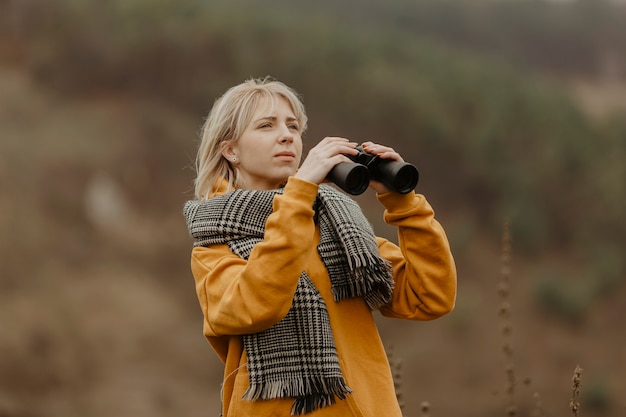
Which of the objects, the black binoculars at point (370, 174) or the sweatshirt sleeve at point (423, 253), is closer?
the black binoculars at point (370, 174)

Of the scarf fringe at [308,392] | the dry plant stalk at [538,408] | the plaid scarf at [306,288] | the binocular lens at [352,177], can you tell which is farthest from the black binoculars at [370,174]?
the dry plant stalk at [538,408]

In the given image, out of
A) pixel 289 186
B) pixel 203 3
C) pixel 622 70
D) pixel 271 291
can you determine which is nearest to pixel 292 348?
pixel 271 291

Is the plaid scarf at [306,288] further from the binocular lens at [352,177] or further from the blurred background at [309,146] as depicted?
the blurred background at [309,146]

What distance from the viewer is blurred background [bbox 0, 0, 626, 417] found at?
38.5ft

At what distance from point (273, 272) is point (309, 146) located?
10.9 meters

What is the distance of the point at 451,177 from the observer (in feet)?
50.2

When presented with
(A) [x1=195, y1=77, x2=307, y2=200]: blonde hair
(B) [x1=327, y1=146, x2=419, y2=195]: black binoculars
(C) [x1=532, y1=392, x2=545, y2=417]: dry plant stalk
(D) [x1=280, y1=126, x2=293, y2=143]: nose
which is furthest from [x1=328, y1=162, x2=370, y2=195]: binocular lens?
(C) [x1=532, y1=392, x2=545, y2=417]: dry plant stalk

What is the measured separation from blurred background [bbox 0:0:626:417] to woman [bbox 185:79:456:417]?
8306mm

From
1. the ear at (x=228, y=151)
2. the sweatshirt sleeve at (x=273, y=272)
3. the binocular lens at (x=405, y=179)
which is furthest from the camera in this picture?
the ear at (x=228, y=151)

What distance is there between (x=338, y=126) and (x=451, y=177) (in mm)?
2138

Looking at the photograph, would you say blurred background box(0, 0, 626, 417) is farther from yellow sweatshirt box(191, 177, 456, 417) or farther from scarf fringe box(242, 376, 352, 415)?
scarf fringe box(242, 376, 352, 415)

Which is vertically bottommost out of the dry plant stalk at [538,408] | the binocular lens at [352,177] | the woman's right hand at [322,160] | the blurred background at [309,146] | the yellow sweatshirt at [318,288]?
the dry plant stalk at [538,408]

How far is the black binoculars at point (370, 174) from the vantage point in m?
1.98

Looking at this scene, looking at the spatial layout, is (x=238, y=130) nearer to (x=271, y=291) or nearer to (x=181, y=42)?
(x=271, y=291)
